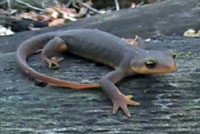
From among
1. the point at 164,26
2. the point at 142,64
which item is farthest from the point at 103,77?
the point at 164,26

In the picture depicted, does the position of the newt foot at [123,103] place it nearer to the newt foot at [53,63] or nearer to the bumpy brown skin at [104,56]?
the bumpy brown skin at [104,56]

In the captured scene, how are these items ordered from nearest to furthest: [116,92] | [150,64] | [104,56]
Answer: [116,92], [150,64], [104,56]

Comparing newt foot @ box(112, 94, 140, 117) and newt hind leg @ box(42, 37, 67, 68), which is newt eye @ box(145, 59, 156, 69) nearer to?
newt foot @ box(112, 94, 140, 117)

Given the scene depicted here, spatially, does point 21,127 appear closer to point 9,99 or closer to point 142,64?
point 9,99

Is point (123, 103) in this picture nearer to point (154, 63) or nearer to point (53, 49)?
point (154, 63)

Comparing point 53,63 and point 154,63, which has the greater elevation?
point 154,63

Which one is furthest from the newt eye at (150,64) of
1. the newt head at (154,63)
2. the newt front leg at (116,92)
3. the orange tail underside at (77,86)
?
the orange tail underside at (77,86)

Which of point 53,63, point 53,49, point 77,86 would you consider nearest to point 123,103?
point 77,86
